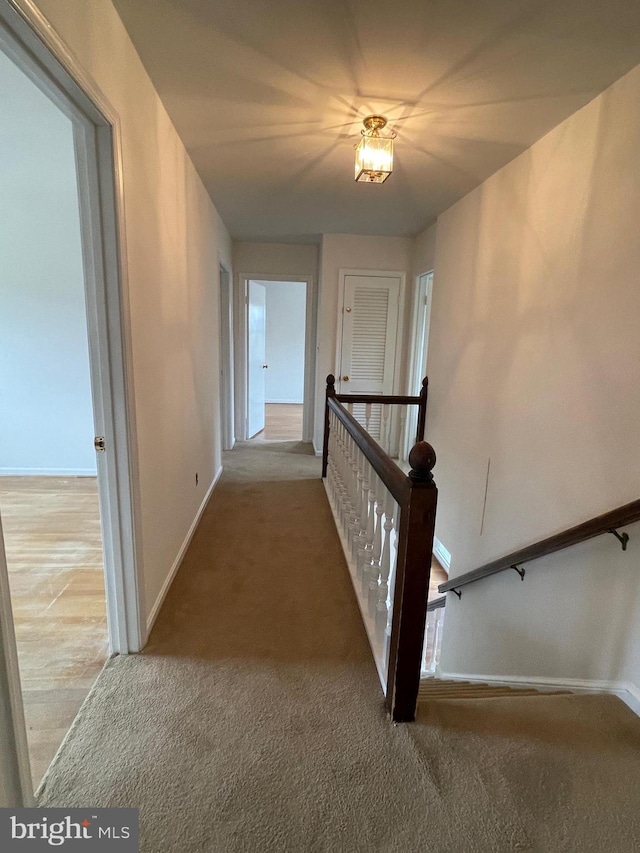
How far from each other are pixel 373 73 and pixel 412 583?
1971mm

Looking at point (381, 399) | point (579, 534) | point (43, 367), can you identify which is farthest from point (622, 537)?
point (43, 367)

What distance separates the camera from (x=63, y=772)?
1.26m

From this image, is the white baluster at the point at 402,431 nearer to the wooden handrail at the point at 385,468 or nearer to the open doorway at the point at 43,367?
the wooden handrail at the point at 385,468

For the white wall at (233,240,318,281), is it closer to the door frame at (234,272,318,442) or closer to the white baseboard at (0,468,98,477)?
the door frame at (234,272,318,442)

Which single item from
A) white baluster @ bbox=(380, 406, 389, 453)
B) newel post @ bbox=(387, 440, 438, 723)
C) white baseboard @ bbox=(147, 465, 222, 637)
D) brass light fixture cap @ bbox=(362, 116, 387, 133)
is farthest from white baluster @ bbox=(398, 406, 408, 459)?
newel post @ bbox=(387, 440, 438, 723)

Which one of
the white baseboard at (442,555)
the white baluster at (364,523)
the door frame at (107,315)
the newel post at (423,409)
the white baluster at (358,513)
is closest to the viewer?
the door frame at (107,315)

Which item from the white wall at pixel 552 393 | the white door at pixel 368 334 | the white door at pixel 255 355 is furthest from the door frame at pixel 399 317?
the white wall at pixel 552 393

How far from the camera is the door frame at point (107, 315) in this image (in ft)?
3.61

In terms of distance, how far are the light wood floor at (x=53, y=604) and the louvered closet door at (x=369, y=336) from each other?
2.88 metres

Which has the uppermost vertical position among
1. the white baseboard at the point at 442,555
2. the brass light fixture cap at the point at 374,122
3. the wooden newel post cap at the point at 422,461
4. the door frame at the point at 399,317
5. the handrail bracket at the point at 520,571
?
the brass light fixture cap at the point at 374,122

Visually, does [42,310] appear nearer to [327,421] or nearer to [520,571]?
[327,421]

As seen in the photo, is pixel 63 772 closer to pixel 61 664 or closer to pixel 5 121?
pixel 61 664

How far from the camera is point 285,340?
28.8ft

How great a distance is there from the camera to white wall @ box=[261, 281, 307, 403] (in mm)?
8672
